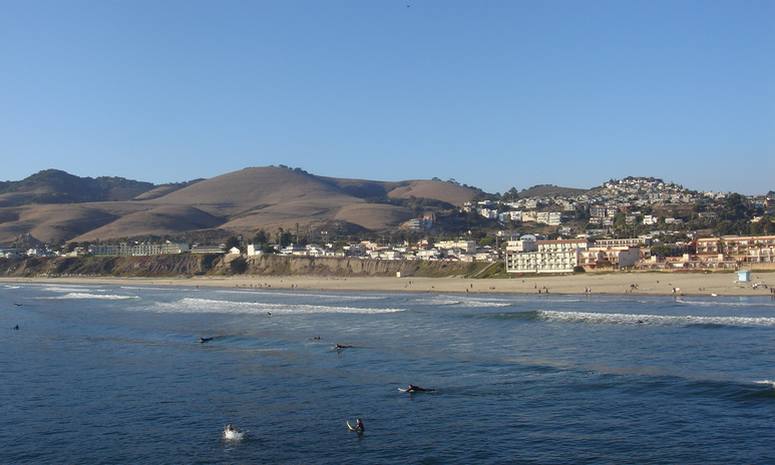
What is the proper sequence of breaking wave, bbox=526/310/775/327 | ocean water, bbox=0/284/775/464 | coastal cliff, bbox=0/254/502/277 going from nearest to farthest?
ocean water, bbox=0/284/775/464 → breaking wave, bbox=526/310/775/327 → coastal cliff, bbox=0/254/502/277

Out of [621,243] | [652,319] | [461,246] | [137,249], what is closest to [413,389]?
[652,319]

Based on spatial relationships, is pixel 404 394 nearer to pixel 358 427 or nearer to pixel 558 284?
pixel 358 427

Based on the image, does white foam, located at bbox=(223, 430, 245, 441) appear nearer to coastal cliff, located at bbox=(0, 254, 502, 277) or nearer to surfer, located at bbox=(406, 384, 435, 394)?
surfer, located at bbox=(406, 384, 435, 394)

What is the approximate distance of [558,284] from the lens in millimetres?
83188

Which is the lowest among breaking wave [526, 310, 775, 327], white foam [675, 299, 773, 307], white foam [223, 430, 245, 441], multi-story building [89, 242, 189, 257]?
white foam [223, 430, 245, 441]

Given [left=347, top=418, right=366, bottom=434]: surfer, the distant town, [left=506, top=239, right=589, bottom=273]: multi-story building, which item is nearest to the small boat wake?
[left=347, top=418, right=366, bottom=434]: surfer

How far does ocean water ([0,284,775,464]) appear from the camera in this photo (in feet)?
68.7

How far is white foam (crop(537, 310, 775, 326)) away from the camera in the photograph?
1725 inches

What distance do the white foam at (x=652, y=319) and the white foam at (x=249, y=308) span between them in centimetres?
1415

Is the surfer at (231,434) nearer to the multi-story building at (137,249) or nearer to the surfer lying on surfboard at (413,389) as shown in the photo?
the surfer lying on surfboard at (413,389)

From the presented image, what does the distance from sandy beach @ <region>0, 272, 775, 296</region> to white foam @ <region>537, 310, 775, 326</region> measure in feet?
62.1

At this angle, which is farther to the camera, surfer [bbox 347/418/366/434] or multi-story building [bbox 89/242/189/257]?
multi-story building [bbox 89/242/189/257]

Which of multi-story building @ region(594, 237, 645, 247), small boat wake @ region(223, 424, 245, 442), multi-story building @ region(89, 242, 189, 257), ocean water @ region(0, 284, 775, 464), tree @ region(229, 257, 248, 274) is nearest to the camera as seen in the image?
ocean water @ region(0, 284, 775, 464)

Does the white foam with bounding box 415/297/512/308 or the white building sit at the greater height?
the white building
